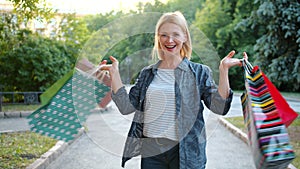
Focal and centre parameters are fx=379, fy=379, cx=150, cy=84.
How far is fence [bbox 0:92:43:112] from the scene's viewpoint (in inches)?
555

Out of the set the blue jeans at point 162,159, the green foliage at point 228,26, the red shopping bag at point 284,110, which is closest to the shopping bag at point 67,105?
the blue jeans at point 162,159

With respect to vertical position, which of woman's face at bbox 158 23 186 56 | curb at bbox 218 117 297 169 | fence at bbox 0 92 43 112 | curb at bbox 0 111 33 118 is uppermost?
woman's face at bbox 158 23 186 56

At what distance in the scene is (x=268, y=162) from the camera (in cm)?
179

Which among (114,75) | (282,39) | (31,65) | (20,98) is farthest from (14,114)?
(282,39)

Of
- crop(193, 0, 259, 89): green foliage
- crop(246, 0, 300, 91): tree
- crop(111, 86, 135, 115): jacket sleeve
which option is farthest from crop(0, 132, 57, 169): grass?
crop(193, 0, 259, 89): green foliage

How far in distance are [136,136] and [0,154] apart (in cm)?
380

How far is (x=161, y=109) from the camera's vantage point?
2445 millimetres

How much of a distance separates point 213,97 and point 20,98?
13.5 metres

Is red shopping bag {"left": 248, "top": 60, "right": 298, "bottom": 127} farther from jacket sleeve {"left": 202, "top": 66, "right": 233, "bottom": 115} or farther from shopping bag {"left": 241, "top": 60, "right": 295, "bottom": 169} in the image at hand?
jacket sleeve {"left": 202, "top": 66, "right": 233, "bottom": 115}

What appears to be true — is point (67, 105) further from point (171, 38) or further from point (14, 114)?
point (14, 114)

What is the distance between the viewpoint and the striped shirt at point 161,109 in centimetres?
241

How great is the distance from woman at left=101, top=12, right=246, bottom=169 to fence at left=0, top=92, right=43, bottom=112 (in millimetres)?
→ 12197

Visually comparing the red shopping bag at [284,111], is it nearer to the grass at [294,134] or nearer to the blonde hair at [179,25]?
the blonde hair at [179,25]

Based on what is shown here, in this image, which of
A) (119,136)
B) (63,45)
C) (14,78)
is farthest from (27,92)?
(119,136)
